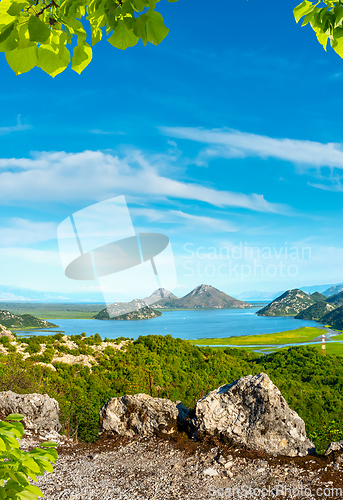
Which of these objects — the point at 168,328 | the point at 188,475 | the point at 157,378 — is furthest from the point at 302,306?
the point at 188,475

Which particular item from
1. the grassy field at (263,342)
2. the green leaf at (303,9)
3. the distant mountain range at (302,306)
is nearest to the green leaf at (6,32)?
the green leaf at (303,9)

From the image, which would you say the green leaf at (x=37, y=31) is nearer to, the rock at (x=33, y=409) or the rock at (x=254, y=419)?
the rock at (x=254, y=419)

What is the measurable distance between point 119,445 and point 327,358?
24.3 m

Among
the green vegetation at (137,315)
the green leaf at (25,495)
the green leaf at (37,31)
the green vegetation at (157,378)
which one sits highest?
the green leaf at (37,31)

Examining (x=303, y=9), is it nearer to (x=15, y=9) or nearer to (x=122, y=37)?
(x=122, y=37)

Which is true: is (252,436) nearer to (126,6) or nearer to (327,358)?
(126,6)

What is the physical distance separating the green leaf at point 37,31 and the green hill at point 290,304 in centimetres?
12295

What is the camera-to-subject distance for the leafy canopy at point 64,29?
1147mm

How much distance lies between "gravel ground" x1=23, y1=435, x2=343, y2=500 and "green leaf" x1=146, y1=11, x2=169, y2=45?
201 inches

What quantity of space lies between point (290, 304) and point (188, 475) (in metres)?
129

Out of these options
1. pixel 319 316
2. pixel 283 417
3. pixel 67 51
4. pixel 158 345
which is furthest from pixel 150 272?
pixel 319 316

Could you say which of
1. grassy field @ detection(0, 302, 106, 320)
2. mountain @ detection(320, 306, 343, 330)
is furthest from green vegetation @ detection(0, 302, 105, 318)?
mountain @ detection(320, 306, 343, 330)

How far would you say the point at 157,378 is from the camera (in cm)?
1413

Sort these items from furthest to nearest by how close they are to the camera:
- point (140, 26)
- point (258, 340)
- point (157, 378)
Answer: point (258, 340)
point (157, 378)
point (140, 26)
